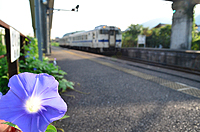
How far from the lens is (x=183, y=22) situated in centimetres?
1002

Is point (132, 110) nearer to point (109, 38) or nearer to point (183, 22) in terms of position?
point (183, 22)

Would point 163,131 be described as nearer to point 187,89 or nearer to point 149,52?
point 187,89

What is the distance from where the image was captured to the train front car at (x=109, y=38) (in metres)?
14.0

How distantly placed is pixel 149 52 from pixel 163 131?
9.37 metres

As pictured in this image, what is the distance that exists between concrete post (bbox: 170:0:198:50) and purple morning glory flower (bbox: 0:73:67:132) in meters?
11.4

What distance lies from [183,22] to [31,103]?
38.1 ft

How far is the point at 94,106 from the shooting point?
103 inches

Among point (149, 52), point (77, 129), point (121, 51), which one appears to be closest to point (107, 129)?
point (77, 129)

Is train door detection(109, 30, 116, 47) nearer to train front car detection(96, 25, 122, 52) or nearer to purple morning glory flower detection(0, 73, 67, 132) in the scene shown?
train front car detection(96, 25, 122, 52)

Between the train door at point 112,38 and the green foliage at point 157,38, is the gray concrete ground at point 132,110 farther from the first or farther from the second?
the green foliage at point 157,38

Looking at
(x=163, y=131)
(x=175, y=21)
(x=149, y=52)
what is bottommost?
(x=163, y=131)

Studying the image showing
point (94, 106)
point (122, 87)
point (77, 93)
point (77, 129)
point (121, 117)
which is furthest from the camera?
point (122, 87)

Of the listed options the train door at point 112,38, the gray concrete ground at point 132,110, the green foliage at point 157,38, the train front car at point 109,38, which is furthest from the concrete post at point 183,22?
the green foliage at point 157,38

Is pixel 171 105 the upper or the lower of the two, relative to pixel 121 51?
lower
